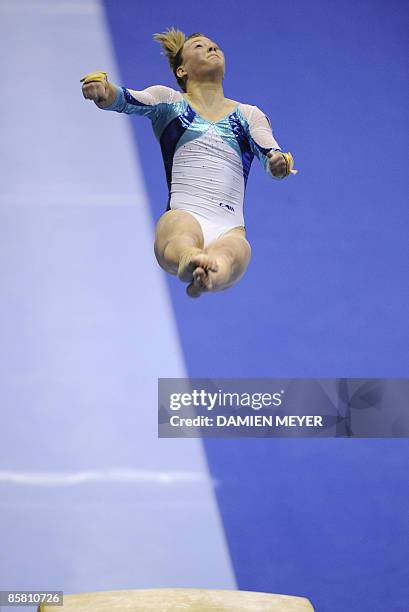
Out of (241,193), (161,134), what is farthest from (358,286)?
(161,134)

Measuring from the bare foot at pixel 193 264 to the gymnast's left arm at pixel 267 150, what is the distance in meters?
0.40

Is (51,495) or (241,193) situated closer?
(241,193)

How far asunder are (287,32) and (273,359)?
138cm

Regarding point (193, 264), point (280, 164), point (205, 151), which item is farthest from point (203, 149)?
point (193, 264)

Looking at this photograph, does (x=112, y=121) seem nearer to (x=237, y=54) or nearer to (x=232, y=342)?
(x=237, y=54)

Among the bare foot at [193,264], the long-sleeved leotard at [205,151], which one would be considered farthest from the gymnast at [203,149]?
the bare foot at [193,264]

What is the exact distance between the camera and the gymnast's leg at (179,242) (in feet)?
8.27

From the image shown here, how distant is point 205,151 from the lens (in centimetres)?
298

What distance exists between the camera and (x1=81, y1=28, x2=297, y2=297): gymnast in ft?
9.37

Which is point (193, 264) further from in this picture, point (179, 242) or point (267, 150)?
point (267, 150)

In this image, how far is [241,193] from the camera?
3086 mm

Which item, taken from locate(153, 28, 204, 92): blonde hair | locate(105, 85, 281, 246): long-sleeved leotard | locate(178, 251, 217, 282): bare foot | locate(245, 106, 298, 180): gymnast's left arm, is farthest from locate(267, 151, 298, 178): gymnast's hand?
locate(153, 28, 204, 92): blonde hair

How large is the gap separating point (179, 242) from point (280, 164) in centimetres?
41

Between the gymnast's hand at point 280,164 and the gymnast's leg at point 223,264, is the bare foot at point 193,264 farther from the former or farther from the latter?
the gymnast's hand at point 280,164
